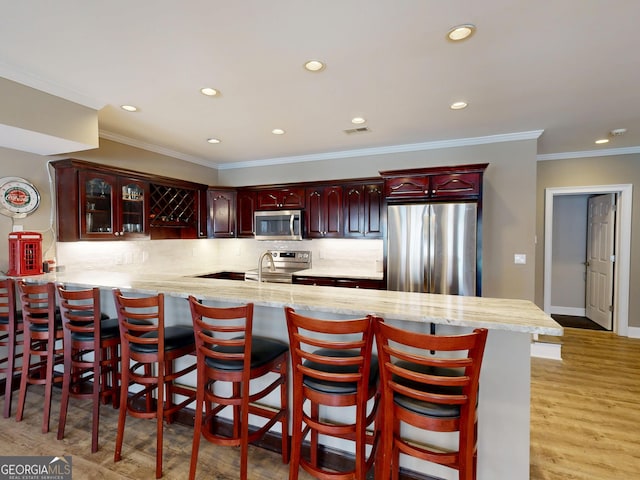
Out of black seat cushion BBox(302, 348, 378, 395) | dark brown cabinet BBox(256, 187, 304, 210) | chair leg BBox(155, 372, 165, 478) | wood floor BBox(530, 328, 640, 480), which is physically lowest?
wood floor BBox(530, 328, 640, 480)

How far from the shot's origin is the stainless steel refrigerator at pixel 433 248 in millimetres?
3451

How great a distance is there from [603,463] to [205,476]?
2595 mm

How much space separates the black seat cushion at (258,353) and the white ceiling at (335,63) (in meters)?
1.99

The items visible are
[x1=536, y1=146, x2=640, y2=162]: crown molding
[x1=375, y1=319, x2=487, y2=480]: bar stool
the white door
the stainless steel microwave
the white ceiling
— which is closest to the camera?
[x1=375, y1=319, x2=487, y2=480]: bar stool

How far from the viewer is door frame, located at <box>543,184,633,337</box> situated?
15.0ft

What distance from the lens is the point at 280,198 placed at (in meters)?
4.88

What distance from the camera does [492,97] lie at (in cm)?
284

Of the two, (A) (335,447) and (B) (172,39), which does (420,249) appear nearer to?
(A) (335,447)

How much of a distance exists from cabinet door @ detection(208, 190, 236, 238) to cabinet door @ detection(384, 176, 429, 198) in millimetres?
2612

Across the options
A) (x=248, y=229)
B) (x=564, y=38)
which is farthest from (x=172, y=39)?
(x=248, y=229)

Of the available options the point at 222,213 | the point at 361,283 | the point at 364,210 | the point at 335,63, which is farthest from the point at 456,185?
the point at 222,213

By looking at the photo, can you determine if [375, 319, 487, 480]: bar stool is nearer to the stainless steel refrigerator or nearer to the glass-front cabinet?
the stainless steel refrigerator

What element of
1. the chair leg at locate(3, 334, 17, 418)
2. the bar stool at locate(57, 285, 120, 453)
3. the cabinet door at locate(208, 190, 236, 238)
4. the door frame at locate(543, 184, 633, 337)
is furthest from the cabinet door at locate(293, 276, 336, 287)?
the door frame at locate(543, 184, 633, 337)

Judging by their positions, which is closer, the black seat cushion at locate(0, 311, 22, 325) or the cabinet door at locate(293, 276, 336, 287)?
the black seat cushion at locate(0, 311, 22, 325)
